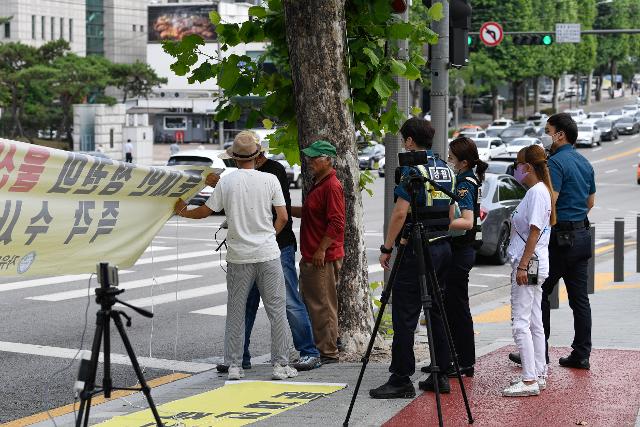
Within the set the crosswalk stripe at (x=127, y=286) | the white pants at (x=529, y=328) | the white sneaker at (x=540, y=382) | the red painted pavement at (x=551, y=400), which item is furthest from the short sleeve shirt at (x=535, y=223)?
the crosswalk stripe at (x=127, y=286)

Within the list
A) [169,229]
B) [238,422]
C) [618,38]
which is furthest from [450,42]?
[618,38]

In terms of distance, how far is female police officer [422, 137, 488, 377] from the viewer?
8438 mm

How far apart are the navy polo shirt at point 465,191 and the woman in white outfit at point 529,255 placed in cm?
36

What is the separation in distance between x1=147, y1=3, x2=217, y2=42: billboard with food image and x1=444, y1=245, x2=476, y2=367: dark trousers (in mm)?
96904

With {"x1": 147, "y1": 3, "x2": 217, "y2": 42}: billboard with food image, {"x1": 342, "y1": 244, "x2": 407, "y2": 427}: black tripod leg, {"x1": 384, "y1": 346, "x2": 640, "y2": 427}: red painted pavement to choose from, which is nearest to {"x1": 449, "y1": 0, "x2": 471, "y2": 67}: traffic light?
{"x1": 384, "y1": 346, "x2": 640, "y2": 427}: red painted pavement

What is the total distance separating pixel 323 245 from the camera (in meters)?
9.46

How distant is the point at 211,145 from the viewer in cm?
8719

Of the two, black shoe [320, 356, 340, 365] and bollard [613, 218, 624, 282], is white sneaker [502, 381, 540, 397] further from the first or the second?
bollard [613, 218, 624, 282]

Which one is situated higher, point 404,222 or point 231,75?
→ point 231,75

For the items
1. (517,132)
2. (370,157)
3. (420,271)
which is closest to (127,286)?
(420,271)

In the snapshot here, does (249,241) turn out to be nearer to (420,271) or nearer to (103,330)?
(420,271)

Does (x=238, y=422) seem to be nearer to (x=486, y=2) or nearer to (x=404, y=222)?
(x=404, y=222)

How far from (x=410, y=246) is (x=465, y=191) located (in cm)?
80

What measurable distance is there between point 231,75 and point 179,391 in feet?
9.73
